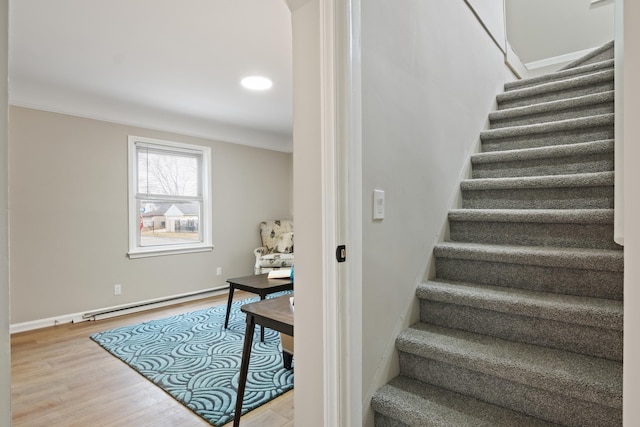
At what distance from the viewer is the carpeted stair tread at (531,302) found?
4.30 feet

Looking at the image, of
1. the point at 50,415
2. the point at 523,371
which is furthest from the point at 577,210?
the point at 50,415

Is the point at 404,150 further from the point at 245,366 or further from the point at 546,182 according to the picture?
the point at 245,366

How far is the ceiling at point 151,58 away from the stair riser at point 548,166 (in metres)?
1.72

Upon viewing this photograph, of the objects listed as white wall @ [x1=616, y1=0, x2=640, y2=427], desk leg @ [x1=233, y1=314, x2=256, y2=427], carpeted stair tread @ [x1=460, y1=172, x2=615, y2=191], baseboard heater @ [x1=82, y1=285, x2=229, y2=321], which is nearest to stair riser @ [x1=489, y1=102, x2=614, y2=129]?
carpeted stair tread @ [x1=460, y1=172, x2=615, y2=191]

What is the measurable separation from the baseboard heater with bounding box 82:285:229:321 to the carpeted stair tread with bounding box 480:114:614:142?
155 inches

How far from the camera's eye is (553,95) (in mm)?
2674

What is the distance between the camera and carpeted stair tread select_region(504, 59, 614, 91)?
8.45 ft

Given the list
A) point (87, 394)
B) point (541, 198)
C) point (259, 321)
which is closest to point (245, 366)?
point (259, 321)

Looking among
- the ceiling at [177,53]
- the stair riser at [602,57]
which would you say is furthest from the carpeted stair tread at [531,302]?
the stair riser at [602,57]

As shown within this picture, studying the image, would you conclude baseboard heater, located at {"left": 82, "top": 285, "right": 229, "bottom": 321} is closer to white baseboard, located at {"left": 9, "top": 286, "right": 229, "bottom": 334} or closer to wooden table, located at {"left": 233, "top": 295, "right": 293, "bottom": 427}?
white baseboard, located at {"left": 9, "top": 286, "right": 229, "bottom": 334}

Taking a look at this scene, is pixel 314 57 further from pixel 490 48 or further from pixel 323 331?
pixel 490 48

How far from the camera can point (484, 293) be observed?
1.59m

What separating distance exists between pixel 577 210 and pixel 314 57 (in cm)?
154

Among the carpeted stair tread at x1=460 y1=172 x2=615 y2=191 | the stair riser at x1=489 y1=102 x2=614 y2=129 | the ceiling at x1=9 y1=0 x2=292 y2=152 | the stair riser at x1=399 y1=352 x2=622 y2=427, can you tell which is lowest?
the stair riser at x1=399 y1=352 x2=622 y2=427
